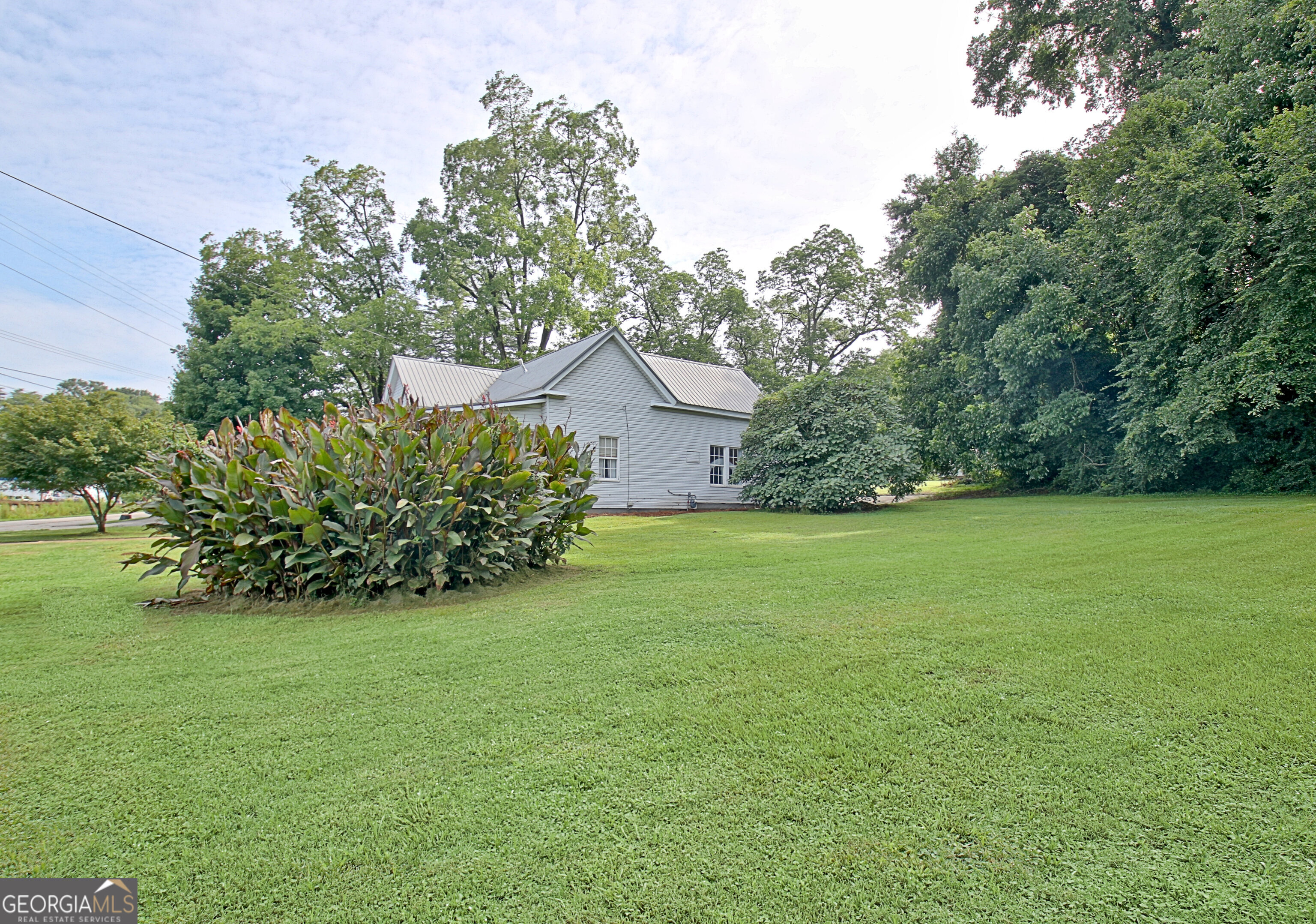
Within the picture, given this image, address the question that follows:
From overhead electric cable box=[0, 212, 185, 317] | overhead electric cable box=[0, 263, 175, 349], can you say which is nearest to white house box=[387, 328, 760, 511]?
overhead electric cable box=[0, 212, 185, 317]

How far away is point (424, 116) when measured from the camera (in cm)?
1145

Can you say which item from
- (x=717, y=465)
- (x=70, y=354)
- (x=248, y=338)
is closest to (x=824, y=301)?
(x=717, y=465)

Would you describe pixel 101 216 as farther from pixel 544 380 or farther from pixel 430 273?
pixel 430 273

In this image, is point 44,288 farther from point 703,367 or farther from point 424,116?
point 703,367

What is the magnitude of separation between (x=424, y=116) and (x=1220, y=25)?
56.3ft

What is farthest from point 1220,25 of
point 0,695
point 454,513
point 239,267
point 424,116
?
point 239,267

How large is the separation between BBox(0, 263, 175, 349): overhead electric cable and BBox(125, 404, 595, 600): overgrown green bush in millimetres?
20486

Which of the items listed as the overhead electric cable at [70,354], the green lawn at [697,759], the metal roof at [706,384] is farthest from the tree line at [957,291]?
the green lawn at [697,759]

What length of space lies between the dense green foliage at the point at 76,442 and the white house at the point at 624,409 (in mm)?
5403

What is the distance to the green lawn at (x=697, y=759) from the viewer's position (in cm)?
153

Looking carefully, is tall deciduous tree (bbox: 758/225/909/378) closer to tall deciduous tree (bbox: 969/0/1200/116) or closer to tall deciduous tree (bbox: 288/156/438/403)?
tall deciduous tree (bbox: 969/0/1200/116)

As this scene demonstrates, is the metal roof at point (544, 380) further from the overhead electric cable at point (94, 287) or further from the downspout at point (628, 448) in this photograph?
the overhead electric cable at point (94, 287)

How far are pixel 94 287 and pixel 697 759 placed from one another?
31765 millimetres

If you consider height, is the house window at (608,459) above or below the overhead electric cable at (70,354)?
below
